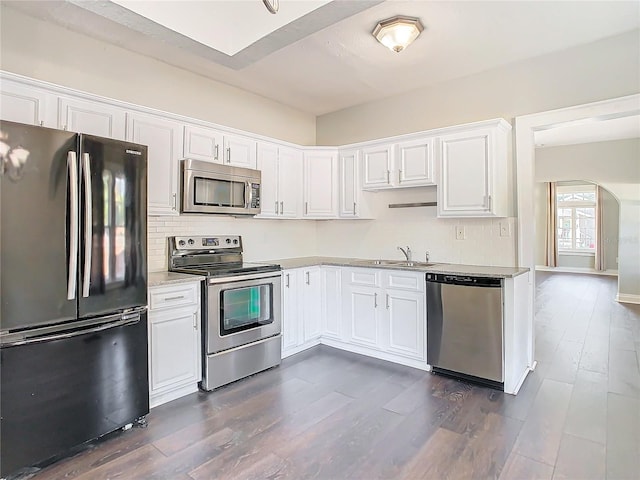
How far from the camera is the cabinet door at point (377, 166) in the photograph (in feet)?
12.9

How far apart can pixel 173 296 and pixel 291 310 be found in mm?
1309

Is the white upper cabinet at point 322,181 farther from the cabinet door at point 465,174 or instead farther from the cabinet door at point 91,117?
the cabinet door at point 91,117

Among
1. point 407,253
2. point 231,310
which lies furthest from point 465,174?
point 231,310

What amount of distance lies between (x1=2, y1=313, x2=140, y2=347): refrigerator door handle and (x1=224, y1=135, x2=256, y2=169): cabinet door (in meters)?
1.73

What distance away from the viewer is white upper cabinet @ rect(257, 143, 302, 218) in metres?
3.91

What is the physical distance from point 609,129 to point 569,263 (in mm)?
6070

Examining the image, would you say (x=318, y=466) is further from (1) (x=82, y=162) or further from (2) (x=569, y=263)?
(2) (x=569, y=263)

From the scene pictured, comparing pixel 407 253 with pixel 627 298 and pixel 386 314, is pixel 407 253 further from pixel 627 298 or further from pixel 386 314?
pixel 627 298

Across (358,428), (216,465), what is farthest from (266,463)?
(358,428)

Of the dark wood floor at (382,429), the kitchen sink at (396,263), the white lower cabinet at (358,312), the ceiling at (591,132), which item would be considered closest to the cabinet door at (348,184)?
the kitchen sink at (396,263)

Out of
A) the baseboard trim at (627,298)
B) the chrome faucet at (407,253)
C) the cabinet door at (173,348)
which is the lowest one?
the baseboard trim at (627,298)

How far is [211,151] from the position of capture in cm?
340

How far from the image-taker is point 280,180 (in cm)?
408

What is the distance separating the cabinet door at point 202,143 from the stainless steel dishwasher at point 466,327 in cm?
223
